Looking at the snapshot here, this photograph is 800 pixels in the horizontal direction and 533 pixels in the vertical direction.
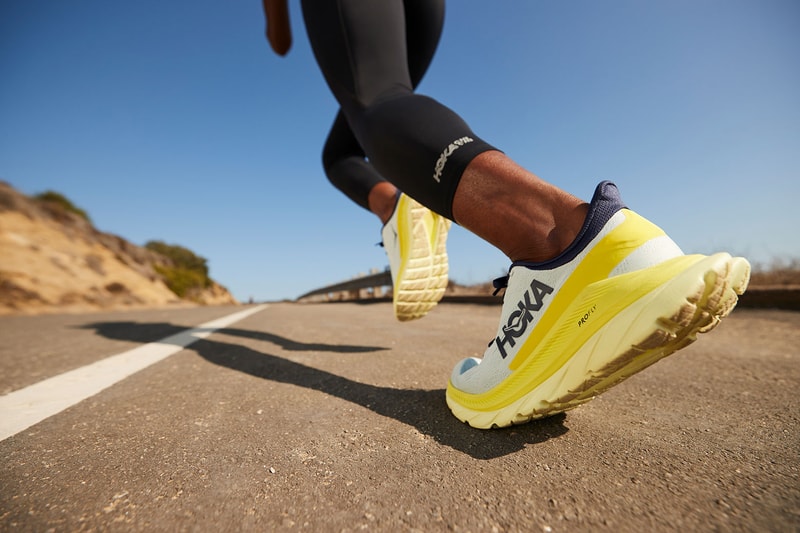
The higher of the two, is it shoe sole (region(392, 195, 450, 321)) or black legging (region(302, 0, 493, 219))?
black legging (region(302, 0, 493, 219))

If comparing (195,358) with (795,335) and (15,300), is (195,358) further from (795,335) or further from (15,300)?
(15,300)

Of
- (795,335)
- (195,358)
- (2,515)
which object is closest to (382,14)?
(2,515)

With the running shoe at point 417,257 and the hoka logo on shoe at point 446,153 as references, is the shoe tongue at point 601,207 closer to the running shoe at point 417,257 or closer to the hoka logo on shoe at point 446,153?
the hoka logo on shoe at point 446,153

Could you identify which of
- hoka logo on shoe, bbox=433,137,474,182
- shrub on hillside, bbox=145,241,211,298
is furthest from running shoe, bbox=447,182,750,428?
shrub on hillside, bbox=145,241,211,298

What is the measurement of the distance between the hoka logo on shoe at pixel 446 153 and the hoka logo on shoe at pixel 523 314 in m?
0.37

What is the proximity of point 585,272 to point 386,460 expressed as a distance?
55 cm

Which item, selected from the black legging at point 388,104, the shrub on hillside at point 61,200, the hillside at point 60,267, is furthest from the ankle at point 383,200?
the shrub on hillside at point 61,200

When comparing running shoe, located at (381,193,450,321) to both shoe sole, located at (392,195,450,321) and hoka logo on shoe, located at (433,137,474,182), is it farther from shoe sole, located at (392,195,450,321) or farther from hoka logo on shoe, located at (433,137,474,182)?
hoka logo on shoe, located at (433,137,474,182)

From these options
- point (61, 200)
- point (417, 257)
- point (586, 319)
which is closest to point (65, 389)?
point (417, 257)

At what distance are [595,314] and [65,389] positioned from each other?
5.08 feet

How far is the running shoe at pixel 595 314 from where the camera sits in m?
0.57

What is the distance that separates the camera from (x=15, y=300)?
252 inches

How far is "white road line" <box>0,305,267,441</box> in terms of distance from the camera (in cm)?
85

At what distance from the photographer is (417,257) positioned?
155cm
